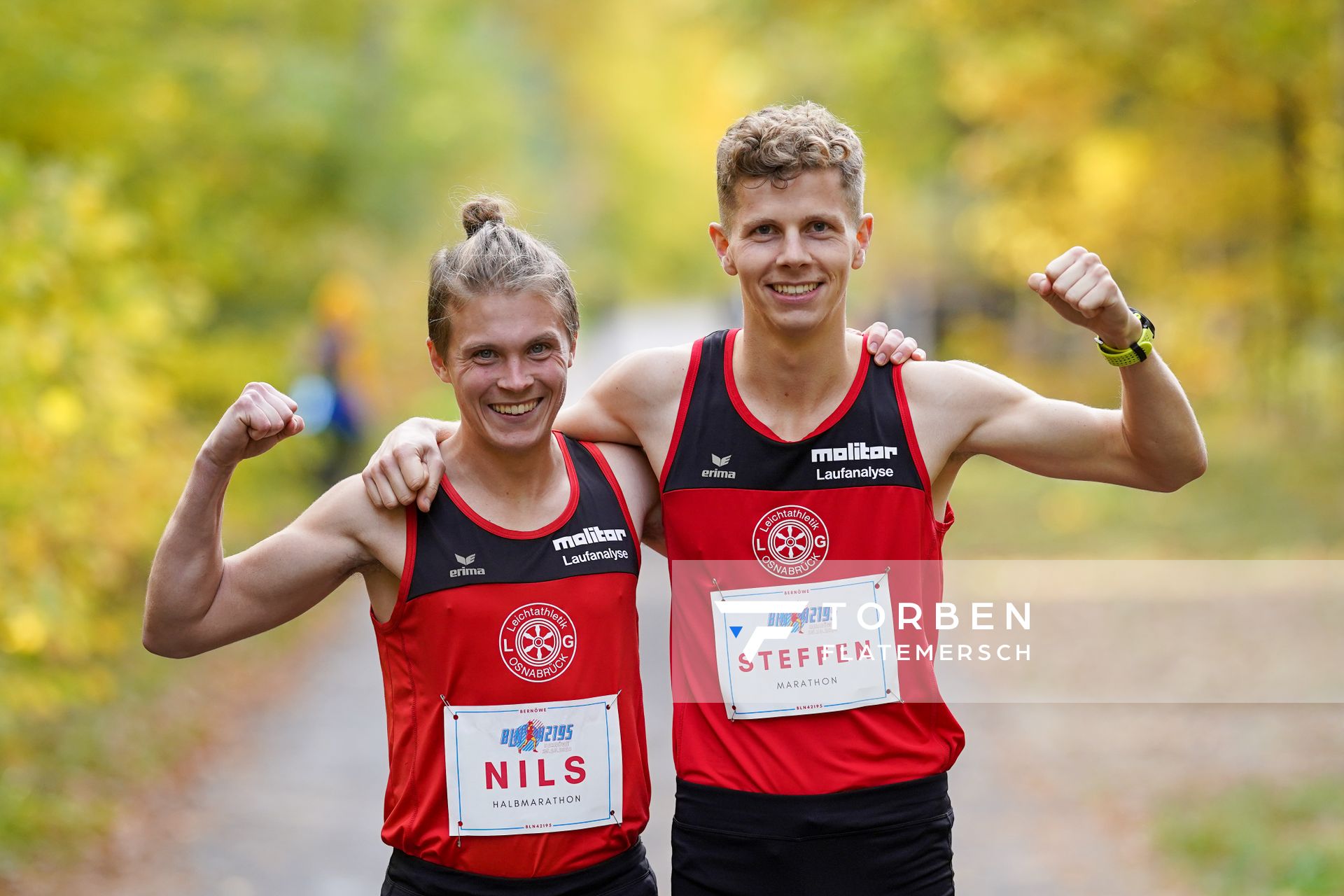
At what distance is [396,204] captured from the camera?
1719 cm

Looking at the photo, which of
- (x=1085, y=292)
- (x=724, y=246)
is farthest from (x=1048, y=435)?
(x=724, y=246)

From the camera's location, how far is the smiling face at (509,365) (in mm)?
3127

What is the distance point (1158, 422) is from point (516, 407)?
4.31 feet

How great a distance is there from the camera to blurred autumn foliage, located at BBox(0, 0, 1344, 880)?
22.9 ft

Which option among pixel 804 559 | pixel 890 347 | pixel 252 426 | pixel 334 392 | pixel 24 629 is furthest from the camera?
pixel 334 392

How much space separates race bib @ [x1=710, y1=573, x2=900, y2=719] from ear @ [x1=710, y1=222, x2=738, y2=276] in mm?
695

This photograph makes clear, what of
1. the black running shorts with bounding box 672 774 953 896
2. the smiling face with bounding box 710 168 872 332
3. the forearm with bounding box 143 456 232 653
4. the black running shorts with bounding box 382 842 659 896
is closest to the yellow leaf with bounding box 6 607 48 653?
the forearm with bounding box 143 456 232 653

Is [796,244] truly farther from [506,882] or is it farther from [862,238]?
[506,882]

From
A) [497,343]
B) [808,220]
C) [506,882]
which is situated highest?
[808,220]

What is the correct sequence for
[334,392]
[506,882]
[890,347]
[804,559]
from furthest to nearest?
[334,392] < [890,347] < [804,559] < [506,882]

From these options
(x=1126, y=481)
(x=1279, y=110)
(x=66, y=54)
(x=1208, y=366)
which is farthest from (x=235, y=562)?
(x=1208, y=366)

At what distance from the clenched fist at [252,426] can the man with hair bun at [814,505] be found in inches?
10.0

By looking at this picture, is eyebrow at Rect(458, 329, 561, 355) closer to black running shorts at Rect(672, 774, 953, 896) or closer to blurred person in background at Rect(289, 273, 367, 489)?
black running shorts at Rect(672, 774, 953, 896)

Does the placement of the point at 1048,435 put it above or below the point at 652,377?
below
